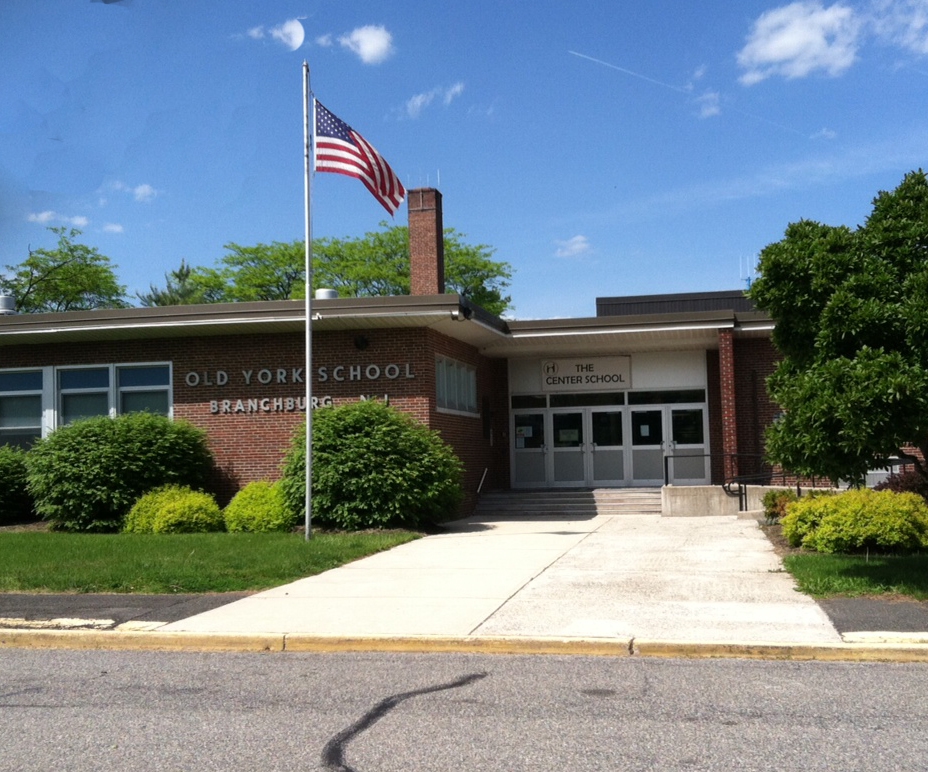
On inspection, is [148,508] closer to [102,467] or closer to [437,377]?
[102,467]

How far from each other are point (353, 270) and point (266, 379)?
4000 centimetres

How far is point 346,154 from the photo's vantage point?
1658cm

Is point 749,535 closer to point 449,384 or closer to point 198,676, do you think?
point 449,384

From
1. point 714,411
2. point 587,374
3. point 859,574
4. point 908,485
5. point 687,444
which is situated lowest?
point 859,574

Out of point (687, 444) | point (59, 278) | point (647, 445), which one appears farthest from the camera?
point (59, 278)

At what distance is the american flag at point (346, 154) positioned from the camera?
53.9 ft

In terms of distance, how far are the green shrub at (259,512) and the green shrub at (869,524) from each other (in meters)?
9.03

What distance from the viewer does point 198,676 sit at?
7.72 meters

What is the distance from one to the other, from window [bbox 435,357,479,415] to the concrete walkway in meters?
5.36

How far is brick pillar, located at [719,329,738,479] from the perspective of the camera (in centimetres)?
2248

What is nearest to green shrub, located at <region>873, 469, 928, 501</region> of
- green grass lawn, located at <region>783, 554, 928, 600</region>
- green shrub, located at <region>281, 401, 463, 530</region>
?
green grass lawn, located at <region>783, 554, 928, 600</region>

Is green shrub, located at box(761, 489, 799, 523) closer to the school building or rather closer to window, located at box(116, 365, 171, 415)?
the school building

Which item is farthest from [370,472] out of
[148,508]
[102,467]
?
[102,467]

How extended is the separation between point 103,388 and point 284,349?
4.23 m
